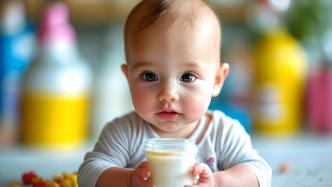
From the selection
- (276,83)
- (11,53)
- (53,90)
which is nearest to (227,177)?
(53,90)

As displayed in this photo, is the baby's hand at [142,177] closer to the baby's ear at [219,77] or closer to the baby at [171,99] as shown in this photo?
the baby at [171,99]

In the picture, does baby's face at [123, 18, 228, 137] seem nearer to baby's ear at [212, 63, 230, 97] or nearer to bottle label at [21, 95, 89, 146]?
baby's ear at [212, 63, 230, 97]

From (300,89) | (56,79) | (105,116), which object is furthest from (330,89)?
(56,79)

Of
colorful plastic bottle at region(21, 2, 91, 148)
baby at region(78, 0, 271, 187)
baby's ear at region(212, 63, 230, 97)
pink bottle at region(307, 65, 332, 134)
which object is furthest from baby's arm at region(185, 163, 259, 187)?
pink bottle at region(307, 65, 332, 134)

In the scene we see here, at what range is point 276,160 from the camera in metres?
1.09

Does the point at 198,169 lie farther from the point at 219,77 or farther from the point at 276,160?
the point at 276,160

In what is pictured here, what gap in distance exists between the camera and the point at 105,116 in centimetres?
161

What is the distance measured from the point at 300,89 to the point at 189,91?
98 centimetres

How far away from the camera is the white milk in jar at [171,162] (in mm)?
598

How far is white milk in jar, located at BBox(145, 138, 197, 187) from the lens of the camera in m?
0.60

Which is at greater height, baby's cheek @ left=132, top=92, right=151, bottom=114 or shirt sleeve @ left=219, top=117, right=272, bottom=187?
baby's cheek @ left=132, top=92, right=151, bottom=114

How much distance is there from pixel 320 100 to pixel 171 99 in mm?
1037

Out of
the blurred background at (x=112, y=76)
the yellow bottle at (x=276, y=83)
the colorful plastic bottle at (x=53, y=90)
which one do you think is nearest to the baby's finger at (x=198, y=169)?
the blurred background at (x=112, y=76)

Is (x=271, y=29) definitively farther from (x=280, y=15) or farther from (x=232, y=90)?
(x=232, y=90)
